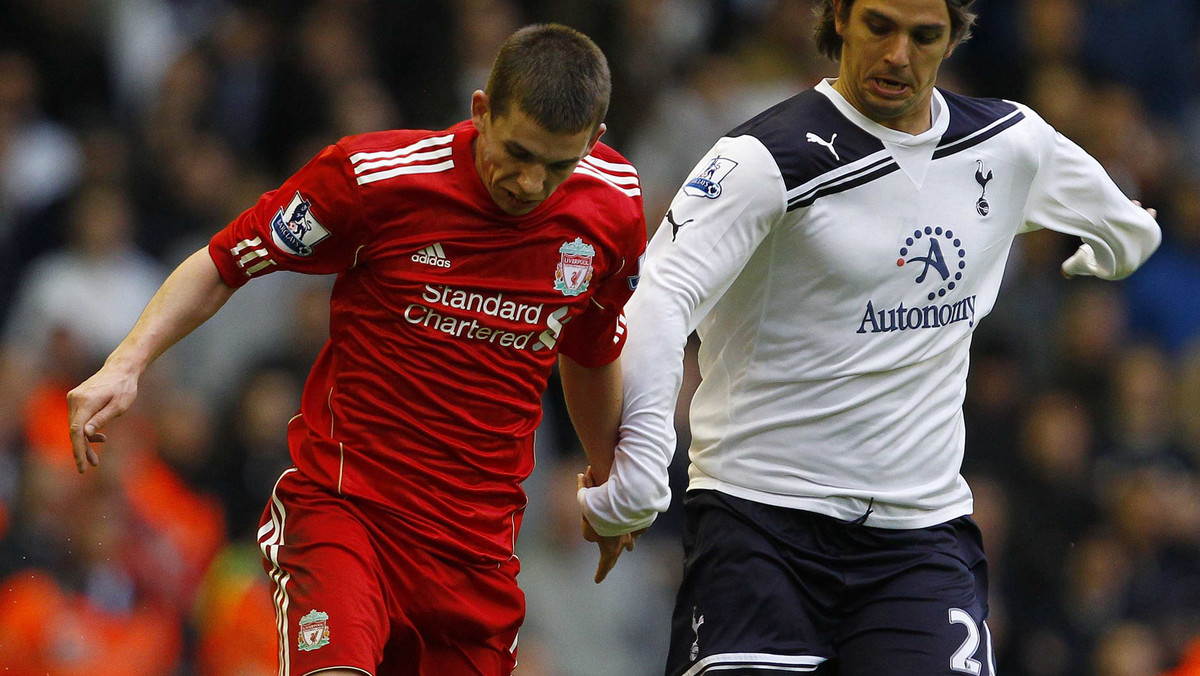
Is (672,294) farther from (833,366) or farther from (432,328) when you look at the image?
(432,328)

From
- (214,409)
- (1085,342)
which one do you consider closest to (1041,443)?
(1085,342)

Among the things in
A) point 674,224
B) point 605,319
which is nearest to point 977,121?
point 674,224

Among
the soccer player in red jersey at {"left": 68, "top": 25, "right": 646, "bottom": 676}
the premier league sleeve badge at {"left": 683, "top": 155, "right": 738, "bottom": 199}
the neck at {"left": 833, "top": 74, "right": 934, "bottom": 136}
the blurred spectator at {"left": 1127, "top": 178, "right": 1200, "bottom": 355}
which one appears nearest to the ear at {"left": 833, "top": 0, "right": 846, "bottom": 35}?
the neck at {"left": 833, "top": 74, "right": 934, "bottom": 136}


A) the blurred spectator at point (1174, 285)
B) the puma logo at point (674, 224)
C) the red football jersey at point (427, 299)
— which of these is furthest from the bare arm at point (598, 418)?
the blurred spectator at point (1174, 285)

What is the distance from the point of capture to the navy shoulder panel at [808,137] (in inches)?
168

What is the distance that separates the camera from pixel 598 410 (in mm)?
4492

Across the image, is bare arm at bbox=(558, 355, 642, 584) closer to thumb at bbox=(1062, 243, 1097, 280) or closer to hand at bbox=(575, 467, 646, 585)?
hand at bbox=(575, 467, 646, 585)

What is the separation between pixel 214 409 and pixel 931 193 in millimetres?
5235

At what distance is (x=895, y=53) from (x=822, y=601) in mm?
1402

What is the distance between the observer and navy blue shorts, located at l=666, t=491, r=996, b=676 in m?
4.21

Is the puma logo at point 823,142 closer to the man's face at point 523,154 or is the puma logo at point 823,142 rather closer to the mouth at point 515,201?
the man's face at point 523,154

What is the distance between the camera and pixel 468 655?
14.5 feet

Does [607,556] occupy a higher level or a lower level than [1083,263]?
lower

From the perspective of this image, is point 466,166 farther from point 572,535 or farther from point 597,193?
point 572,535
